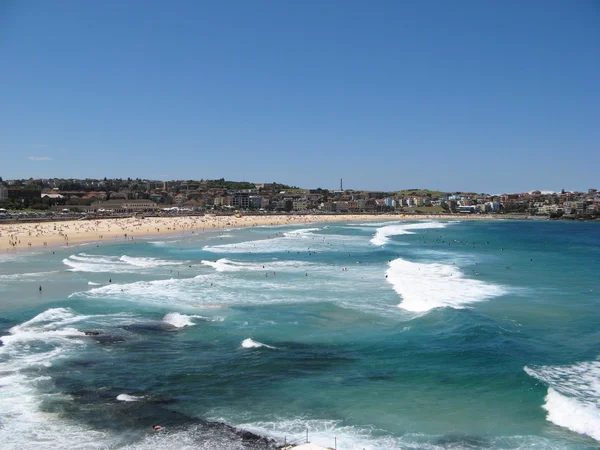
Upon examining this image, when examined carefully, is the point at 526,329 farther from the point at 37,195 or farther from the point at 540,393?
the point at 37,195

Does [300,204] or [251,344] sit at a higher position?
[300,204]

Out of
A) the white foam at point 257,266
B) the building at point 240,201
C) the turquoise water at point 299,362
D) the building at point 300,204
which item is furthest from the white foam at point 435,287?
the building at point 300,204

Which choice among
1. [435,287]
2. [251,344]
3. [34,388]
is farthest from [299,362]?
[435,287]

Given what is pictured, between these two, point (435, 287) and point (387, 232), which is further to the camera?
point (387, 232)

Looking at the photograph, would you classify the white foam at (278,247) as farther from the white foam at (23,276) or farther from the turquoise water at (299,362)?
the turquoise water at (299,362)

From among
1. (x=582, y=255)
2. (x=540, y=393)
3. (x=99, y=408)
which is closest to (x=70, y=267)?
(x=99, y=408)

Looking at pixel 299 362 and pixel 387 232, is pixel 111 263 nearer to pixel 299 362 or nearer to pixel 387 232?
pixel 299 362

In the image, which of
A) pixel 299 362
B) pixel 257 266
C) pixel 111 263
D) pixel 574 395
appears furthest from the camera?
pixel 111 263
